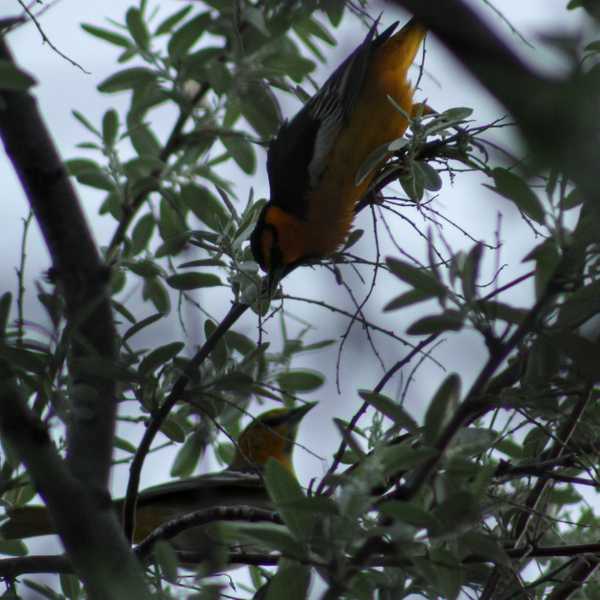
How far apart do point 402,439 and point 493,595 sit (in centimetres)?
60

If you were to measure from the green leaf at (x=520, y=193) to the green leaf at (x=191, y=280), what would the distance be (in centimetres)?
103

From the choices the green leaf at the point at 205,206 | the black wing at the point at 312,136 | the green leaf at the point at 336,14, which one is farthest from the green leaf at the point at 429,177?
the black wing at the point at 312,136

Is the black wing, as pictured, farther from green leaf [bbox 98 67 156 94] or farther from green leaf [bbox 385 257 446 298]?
green leaf [bbox 385 257 446 298]

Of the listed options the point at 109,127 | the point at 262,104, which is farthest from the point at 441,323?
the point at 109,127

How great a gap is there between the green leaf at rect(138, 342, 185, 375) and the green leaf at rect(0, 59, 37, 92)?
0.85m

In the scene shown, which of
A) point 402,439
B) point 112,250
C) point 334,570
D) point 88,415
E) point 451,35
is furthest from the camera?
point 402,439

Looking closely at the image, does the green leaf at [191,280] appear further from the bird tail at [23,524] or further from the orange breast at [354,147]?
the orange breast at [354,147]

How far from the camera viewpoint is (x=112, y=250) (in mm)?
2070

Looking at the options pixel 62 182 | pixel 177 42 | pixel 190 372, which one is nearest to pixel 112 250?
pixel 62 182

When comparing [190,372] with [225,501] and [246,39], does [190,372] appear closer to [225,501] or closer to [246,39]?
[246,39]

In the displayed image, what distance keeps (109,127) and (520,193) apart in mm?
1168

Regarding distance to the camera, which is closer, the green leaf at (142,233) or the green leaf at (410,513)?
the green leaf at (410,513)

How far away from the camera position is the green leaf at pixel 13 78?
1.66 metres

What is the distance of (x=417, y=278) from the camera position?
1.61 m
